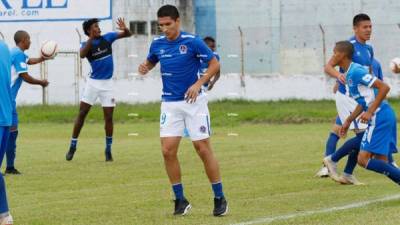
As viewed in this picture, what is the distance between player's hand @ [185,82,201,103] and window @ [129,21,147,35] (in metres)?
35.3

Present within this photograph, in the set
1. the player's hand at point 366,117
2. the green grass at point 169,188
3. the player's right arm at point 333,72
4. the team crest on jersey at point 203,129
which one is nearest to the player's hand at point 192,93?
the team crest on jersey at point 203,129

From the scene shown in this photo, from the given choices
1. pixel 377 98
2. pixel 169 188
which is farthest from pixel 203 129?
pixel 169 188

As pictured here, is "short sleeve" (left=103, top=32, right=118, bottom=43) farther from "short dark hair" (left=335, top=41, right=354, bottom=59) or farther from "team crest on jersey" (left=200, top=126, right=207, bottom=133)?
"team crest on jersey" (left=200, top=126, right=207, bottom=133)

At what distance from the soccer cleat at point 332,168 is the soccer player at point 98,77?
525 centimetres

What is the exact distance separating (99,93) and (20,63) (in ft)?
11.0

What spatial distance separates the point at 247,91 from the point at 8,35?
542 inches

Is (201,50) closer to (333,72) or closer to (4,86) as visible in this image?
(4,86)

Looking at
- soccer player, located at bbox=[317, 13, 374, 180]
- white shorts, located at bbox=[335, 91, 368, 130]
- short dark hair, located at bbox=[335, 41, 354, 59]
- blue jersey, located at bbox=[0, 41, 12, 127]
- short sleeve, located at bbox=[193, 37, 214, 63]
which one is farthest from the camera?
white shorts, located at bbox=[335, 91, 368, 130]

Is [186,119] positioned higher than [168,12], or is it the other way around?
[168,12]

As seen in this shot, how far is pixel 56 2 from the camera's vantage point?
153 ft

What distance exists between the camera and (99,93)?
18875mm

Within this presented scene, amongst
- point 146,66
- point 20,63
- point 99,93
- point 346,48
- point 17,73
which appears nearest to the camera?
point 146,66

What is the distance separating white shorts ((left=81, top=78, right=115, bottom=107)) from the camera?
61.9 ft

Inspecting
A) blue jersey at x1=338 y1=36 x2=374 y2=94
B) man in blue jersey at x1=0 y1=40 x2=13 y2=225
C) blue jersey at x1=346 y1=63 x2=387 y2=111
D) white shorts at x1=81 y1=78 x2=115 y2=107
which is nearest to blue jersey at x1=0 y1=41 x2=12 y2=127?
man in blue jersey at x1=0 y1=40 x2=13 y2=225
